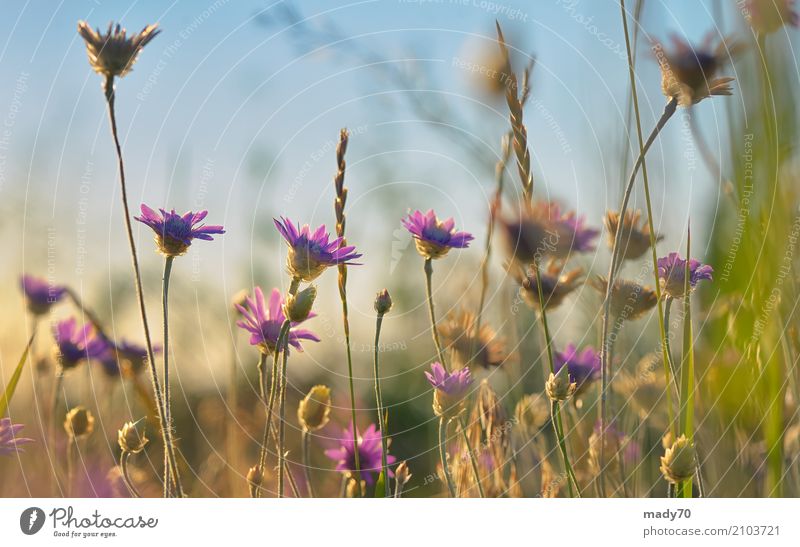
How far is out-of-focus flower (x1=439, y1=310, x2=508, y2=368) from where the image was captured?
1159 millimetres

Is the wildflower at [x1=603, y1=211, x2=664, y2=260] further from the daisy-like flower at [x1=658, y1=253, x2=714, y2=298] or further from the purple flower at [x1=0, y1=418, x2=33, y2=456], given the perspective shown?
the purple flower at [x1=0, y1=418, x2=33, y2=456]

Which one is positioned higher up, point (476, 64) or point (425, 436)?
point (476, 64)

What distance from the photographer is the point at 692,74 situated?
3.49 feet

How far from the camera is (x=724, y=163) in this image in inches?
49.7

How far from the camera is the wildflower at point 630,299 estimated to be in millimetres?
1109

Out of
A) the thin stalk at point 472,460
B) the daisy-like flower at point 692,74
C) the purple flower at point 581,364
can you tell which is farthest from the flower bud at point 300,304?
the daisy-like flower at point 692,74

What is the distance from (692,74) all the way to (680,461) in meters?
0.52

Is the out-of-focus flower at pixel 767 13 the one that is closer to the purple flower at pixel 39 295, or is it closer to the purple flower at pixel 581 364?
the purple flower at pixel 581 364

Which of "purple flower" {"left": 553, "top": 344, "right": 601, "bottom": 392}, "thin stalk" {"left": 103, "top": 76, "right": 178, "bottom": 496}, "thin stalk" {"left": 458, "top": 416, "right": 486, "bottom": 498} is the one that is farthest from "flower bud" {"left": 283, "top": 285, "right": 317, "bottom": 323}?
"purple flower" {"left": 553, "top": 344, "right": 601, "bottom": 392}

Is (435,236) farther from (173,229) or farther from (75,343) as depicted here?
(75,343)

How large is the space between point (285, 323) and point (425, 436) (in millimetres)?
628

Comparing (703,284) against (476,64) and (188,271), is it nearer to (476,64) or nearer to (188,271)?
(476,64)
